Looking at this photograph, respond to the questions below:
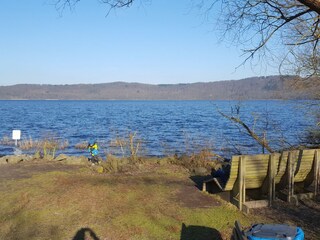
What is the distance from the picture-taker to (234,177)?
26.5ft

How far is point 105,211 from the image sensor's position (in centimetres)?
749

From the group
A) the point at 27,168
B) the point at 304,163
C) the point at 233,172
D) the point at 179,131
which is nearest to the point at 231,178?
the point at 233,172

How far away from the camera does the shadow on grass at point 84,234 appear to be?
648 centimetres

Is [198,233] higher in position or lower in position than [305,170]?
lower

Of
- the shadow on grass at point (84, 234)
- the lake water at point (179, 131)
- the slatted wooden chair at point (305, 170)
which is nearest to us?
the shadow on grass at point (84, 234)

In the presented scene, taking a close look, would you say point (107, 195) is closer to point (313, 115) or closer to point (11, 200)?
point (11, 200)

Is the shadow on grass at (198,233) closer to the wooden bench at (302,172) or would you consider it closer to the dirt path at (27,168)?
the wooden bench at (302,172)

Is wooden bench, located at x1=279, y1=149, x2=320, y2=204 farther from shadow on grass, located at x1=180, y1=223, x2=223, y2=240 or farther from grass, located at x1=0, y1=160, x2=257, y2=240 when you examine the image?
shadow on grass, located at x1=180, y1=223, x2=223, y2=240

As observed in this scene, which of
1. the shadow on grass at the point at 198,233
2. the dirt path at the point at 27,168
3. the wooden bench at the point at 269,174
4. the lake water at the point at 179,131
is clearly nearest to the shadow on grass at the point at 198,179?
the wooden bench at the point at 269,174

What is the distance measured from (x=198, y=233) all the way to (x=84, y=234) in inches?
74.8

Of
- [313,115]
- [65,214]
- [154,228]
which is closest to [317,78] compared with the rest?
[313,115]

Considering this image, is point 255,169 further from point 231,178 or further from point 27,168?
point 27,168

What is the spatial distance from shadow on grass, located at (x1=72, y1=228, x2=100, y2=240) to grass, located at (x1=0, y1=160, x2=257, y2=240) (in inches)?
0.7

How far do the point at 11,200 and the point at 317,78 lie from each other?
30.5ft
